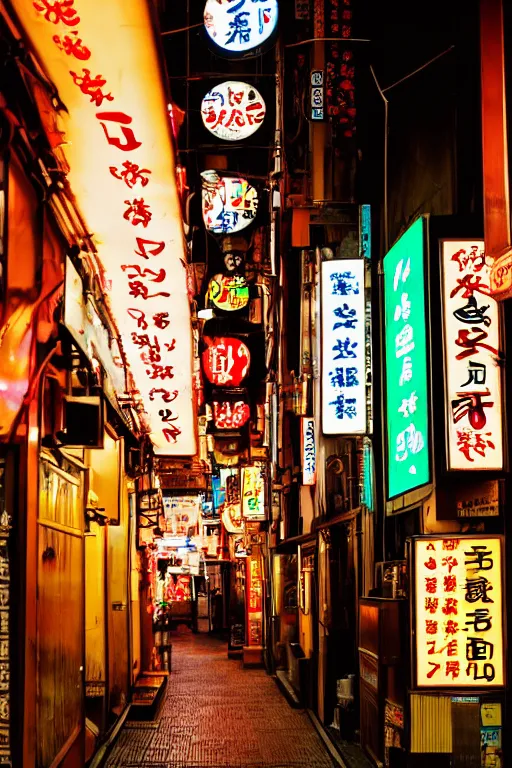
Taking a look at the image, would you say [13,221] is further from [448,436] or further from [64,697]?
[64,697]

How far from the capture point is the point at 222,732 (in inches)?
755

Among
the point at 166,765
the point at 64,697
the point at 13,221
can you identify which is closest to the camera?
the point at 13,221

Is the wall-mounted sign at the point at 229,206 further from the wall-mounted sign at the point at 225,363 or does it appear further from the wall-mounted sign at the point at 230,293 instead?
the wall-mounted sign at the point at 225,363

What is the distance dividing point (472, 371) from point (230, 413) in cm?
2571

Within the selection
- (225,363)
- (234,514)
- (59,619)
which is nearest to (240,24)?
(59,619)

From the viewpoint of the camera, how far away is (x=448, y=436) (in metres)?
9.41

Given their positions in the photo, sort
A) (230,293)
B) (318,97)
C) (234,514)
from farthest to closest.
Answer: (234,514)
(230,293)
(318,97)

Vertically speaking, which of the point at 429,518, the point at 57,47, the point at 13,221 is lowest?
the point at 429,518

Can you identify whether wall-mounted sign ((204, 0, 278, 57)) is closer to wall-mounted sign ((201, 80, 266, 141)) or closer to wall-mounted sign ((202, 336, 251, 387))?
wall-mounted sign ((201, 80, 266, 141))

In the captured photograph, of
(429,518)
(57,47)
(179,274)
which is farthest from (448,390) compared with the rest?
(57,47)

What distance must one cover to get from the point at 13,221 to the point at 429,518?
6736 mm

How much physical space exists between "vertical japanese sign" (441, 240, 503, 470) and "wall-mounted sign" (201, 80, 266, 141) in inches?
397

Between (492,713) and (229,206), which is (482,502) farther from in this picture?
(229,206)

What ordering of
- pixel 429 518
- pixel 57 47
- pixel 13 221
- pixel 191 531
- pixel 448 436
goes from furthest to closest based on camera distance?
pixel 191 531, pixel 429 518, pixel 448 436, pixel 13 221, pixel 57 47
